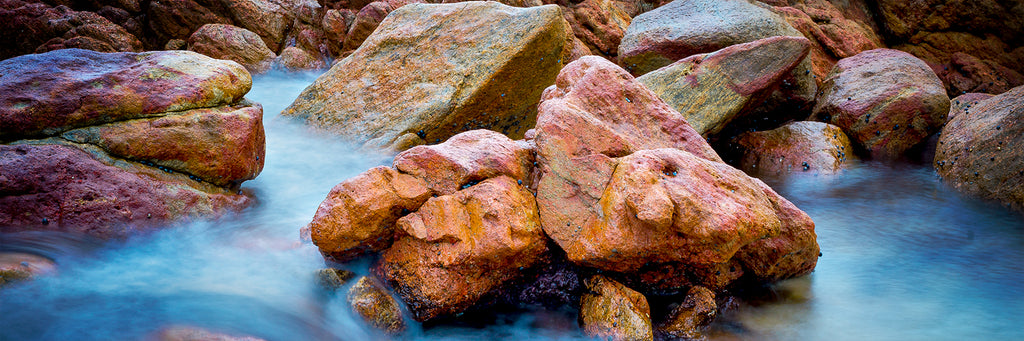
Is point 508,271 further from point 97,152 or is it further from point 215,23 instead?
point 215,23

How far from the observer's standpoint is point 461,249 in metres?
4.46

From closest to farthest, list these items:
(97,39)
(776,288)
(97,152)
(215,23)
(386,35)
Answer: (776,288) < (97,152) < (386,35) < (97,39) < (215,23)

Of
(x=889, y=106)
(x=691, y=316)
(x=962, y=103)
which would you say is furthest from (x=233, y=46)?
(x=962, y=103)

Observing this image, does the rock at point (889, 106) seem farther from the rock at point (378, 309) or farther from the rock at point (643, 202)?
the rock at point (378, 309)

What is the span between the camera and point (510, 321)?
4.87 meters

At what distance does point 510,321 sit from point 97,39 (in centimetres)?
1072

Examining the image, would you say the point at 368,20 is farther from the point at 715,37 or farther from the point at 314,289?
the point at 314,289

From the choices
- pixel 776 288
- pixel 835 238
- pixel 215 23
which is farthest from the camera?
pixel 215 23

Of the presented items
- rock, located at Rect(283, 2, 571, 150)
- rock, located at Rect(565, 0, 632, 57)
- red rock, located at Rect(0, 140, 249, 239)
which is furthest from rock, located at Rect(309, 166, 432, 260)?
rock, located at Rect(565, 0, 632, 57)

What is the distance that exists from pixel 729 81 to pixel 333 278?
6.26 m

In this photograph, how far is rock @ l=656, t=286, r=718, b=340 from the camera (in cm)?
452

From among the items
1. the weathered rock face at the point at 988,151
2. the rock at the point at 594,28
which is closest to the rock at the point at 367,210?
the weathered rock face at the point at 988,151

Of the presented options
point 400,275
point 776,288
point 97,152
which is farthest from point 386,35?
point 776,288

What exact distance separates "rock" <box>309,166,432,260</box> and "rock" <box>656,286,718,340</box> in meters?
2.24
